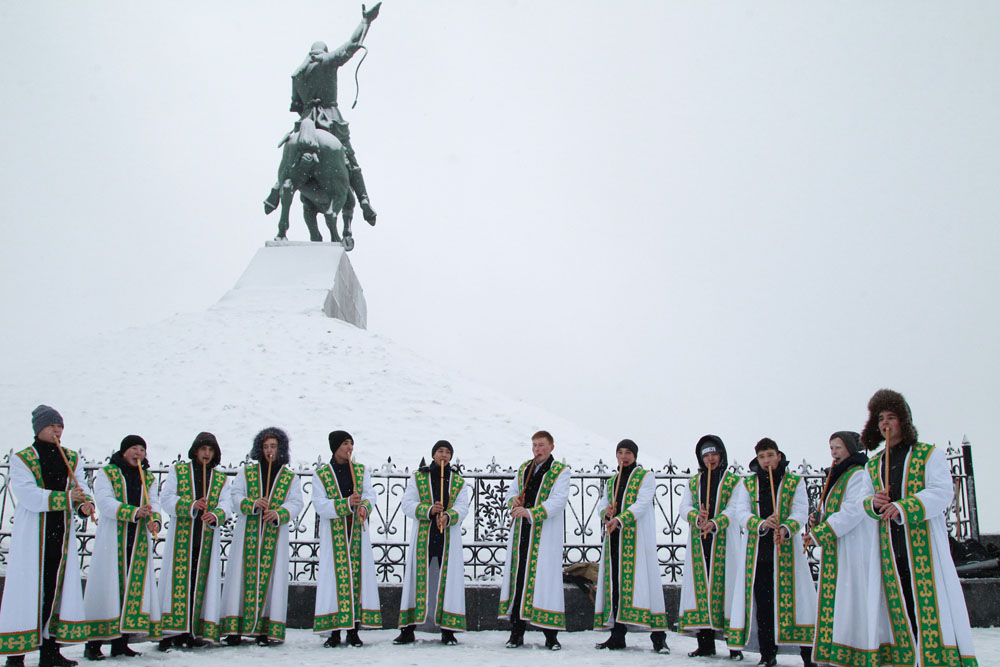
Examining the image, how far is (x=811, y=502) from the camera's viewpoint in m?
7.77

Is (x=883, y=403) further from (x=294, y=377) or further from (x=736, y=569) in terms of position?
(x=294, y=377)

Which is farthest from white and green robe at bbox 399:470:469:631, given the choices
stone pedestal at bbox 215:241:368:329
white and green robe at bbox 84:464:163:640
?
stone pedestal at bbox 215:241:368:329

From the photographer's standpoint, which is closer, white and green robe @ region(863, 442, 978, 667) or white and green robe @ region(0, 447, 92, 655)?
white and green robe @ region(863, 442, 978, 667)

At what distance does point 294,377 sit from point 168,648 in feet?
23.3

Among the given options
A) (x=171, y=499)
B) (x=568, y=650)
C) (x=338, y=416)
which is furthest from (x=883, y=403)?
(x=338, y=416)

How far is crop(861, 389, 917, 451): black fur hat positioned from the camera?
4.85m

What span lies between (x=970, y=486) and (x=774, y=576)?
10.9 feet

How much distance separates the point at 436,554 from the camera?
6.57 meters

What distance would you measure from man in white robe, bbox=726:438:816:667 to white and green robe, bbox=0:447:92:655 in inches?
163

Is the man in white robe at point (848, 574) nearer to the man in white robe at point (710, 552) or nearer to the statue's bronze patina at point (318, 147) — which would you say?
the man in white robe at point (710, 552)

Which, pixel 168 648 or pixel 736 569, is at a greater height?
pixel 736 569

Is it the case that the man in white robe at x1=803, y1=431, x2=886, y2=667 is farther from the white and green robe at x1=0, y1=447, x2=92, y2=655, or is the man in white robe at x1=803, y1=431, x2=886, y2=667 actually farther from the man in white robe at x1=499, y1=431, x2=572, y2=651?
the white and green robe at x1=0, y1=447, x2=92, y2=655

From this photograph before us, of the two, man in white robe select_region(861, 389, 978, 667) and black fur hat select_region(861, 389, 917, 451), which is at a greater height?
black fur hat select_region(861, 389, 917, 451)

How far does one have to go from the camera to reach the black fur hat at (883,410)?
4.85 m
